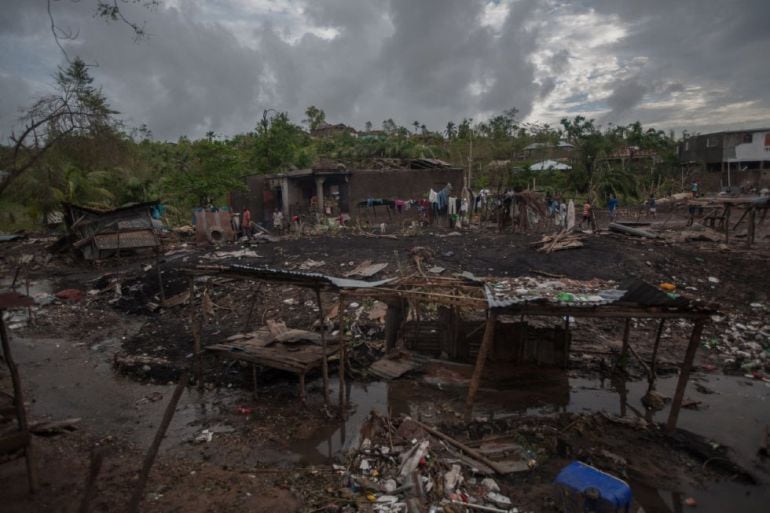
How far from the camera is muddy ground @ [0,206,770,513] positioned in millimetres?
5309

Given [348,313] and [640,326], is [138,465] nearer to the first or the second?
[348,313]

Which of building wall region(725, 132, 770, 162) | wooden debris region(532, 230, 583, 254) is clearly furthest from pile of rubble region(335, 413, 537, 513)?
building wall region(725, 132, 770, 162)

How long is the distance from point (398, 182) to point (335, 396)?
18052mm

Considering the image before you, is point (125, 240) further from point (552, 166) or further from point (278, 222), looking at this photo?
point (552, 166)

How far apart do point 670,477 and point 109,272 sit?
57.4ft

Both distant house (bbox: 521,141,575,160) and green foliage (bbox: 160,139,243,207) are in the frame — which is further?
distant house (bbox: 521,141,575,160)

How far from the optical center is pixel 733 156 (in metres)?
35.6

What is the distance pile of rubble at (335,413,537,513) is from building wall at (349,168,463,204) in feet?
63.5

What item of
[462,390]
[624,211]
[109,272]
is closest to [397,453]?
[462,390]

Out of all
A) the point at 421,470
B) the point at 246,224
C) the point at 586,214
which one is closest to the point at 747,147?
the point at 586,214

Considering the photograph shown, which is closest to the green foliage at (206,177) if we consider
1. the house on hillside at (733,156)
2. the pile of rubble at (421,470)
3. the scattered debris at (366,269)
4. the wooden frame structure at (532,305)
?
the scattered debris at (366,269)

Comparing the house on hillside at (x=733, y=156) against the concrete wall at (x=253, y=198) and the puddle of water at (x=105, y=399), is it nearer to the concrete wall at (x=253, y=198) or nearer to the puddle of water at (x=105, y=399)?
the concrete wall at (x=253, y=198)

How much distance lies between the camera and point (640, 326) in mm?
10625

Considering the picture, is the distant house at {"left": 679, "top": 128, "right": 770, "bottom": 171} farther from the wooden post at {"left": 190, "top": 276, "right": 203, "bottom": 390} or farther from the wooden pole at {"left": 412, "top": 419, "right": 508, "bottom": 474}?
the wooden post at {"left": 190, "top": 276, "right": 203, "bottom": 390}
